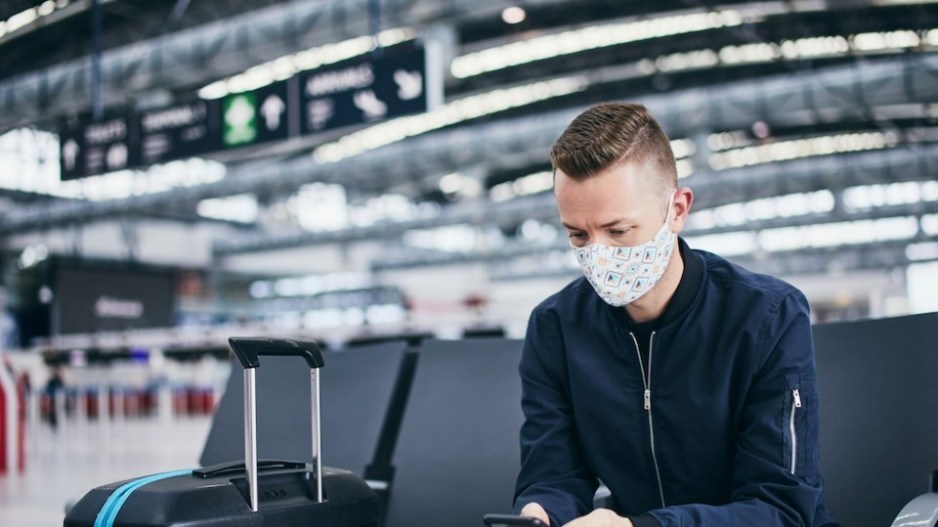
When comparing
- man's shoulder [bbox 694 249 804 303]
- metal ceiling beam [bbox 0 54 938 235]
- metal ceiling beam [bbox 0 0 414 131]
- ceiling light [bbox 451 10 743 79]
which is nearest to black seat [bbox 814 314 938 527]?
man's shoulder [bbox 694 249 804 303]

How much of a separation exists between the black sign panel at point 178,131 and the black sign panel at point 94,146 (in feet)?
0.65

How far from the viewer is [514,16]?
14.9 metres

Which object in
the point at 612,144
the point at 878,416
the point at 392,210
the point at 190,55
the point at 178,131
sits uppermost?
the point at 190,55

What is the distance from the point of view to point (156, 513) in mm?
1680

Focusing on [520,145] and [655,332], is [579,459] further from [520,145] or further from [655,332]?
[520,145]

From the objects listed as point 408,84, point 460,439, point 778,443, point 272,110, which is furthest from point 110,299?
point 778,443

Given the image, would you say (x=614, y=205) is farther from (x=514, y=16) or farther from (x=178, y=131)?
(x=514, y=16)

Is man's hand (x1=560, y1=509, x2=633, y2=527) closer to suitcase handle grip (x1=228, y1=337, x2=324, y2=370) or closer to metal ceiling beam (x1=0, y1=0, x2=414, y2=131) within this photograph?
suitcase handle grip (x1=228, y1=337, x2=324, y2=370)

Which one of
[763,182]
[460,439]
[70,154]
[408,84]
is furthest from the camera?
[763,182]

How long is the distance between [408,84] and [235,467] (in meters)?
5.33

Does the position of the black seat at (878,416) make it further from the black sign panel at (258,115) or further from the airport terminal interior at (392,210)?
the black sign panel at (258,115)

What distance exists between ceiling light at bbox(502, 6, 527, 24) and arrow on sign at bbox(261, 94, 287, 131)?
7589 millimetres

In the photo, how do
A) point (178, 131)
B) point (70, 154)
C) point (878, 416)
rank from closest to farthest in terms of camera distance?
point (878, 416)
point (178, 131)
point (70, 154)

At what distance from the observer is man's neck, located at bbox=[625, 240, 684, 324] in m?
1.81
